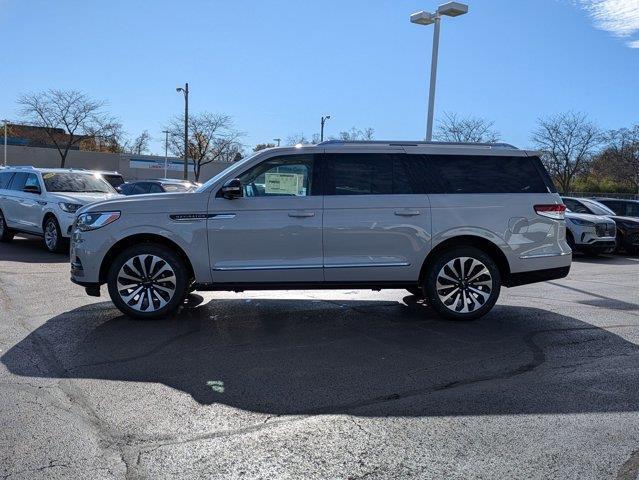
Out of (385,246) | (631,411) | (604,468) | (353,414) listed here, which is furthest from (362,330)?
(604,468)

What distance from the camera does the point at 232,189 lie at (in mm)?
6121

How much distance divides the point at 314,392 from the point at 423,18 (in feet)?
44.3

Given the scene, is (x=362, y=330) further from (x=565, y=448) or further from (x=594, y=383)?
(x=565, y=448)

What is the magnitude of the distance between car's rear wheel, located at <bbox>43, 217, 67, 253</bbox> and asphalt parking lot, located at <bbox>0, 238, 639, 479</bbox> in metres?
4.88

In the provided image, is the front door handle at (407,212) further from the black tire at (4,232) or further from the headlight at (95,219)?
the black tire at (4,232)

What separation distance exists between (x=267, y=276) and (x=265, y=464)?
3.22 m

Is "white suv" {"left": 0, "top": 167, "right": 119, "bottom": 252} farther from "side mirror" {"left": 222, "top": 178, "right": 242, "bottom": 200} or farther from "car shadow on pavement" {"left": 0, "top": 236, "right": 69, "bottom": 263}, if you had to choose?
"side mirror" {"left": 222, "top": 178, "right": 242, "bottom": 200}

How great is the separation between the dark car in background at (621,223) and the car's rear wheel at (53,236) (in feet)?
44.1

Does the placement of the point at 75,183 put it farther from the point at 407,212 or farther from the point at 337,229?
the point at 407,212

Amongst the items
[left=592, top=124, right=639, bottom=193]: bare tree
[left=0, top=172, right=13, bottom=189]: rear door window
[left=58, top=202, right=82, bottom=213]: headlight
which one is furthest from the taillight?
[left=592, top=124, right=639, bottom=193]: bare tree

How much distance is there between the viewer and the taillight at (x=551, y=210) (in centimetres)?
663

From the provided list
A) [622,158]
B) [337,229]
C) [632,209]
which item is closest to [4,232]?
[337,229]

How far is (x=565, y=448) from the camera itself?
3.46m

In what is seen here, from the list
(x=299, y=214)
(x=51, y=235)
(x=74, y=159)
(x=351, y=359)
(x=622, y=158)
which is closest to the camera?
(x=351, y=359)
